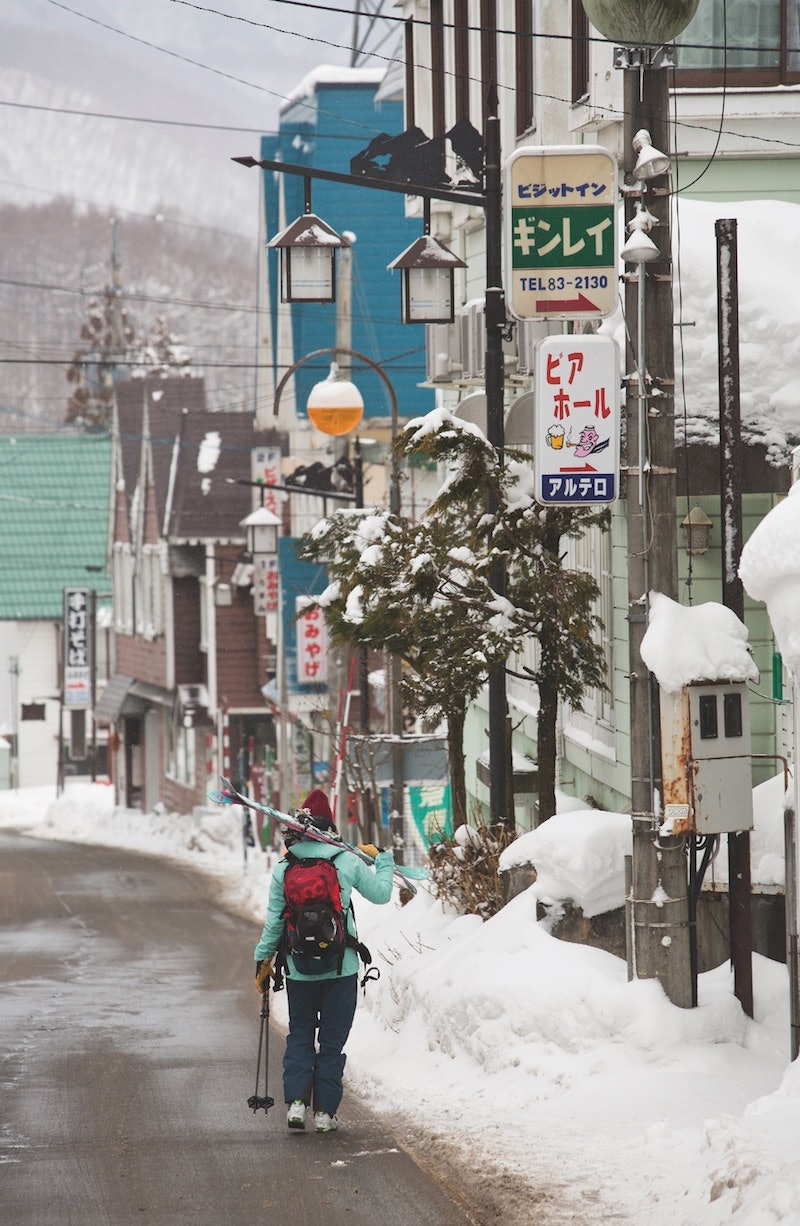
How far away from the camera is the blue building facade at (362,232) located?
3969 cm

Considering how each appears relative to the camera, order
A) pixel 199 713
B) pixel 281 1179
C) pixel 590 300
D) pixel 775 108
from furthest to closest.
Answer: pixel 199 713
pixel 775 108
pixel 590 300
pixel 281 1179

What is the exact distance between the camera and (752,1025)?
9.96 meters

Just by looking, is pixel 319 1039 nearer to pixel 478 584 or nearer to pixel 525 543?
pixel 478 584

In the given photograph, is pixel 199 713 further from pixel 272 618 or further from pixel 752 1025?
pixel 752 1025

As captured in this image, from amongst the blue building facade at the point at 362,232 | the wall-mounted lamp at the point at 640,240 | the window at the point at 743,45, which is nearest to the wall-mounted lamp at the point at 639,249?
the wall-mounted lamp at the point at 640,240

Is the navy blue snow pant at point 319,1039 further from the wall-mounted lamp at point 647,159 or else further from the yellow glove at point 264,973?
the wall-mounted lamp at point 647,159

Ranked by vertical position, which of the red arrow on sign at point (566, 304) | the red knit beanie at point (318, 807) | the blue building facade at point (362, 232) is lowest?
the red knit beanie at point (318, 807)

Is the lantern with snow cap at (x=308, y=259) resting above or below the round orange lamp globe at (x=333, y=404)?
above

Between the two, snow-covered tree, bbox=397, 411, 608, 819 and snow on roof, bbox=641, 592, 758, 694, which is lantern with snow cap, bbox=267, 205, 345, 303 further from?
snow on roof, bbox=641, 592, 758, 694

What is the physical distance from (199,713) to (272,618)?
6.22 meters

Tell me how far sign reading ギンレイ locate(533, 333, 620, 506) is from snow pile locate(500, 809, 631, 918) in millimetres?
2041

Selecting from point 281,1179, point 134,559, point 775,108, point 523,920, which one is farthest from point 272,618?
point 281,1179

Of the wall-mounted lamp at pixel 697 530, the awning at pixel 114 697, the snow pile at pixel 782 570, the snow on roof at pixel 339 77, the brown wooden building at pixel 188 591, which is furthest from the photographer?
the awning at pixel 114 697

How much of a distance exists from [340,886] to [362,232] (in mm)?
32334
